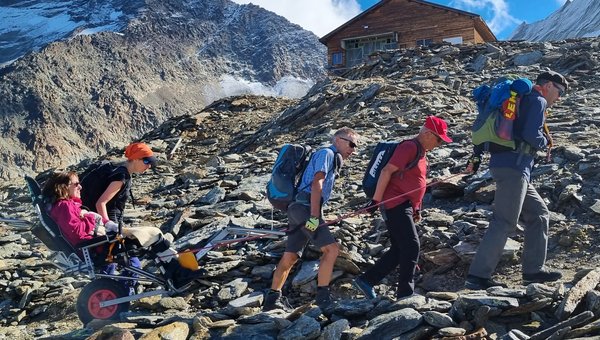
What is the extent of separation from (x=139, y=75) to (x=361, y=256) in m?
146

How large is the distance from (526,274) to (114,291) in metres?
4.23

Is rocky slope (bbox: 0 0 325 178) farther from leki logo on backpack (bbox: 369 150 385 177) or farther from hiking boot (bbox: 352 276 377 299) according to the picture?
leki logo on backpack (bbox: 369 150 385 177)

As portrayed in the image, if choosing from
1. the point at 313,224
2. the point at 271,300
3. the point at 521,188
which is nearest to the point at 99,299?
the point at 271,300

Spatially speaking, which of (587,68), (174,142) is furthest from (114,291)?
(587,68)

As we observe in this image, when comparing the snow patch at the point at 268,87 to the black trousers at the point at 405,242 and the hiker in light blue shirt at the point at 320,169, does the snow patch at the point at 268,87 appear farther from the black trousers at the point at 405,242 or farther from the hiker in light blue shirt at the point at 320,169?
the black trousers at the point at 405,242

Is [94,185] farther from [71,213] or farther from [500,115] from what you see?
[500,115]

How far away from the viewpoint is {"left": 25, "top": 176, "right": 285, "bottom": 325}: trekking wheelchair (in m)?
6.28

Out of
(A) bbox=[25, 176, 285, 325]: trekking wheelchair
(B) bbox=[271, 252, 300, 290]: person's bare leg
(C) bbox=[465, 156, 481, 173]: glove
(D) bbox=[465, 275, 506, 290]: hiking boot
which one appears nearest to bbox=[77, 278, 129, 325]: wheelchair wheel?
(A) bbox=[25, 176, 285, 325]: trekking wheelchair

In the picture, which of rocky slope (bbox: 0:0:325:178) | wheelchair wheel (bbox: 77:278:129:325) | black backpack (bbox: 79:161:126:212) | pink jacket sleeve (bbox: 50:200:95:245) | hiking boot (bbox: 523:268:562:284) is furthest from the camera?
rocky slope (bbox: 0:0:325:178)

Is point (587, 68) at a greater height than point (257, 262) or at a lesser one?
greater

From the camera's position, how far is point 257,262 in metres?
7.93

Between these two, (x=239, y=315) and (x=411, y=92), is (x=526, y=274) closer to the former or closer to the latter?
(x=239, y=315)

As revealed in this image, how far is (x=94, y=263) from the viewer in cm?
639

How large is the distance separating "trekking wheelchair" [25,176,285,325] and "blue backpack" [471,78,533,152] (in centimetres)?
228
